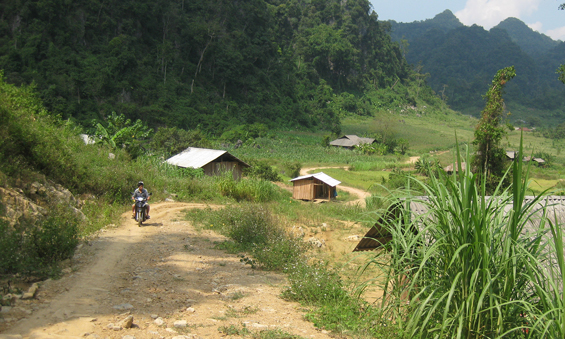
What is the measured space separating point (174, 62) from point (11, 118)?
5445 cm

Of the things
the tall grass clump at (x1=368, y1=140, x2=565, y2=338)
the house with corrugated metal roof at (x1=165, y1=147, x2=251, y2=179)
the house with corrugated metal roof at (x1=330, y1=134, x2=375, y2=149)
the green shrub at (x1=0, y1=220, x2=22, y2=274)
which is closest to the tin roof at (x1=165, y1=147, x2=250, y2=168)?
the house with corrugated metal roof at (x1=165, y1=147, x2=251, y2=179)

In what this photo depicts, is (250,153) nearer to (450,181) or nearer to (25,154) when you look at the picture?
(25,154)

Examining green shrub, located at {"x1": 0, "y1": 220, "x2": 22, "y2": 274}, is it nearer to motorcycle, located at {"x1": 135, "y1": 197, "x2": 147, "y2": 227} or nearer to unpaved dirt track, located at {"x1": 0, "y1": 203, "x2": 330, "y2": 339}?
unpaved dirt track, located at {"x1": 0, "y1": 203, "x2": 330, "y2": 339}

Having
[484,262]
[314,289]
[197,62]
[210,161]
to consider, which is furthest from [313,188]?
[197,62]

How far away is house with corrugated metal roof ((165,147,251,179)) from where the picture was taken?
22312 mm

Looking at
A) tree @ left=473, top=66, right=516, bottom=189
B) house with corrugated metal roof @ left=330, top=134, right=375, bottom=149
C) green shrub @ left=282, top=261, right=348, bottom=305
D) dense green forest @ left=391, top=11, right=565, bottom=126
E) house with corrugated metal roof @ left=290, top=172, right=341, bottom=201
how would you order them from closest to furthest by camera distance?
green shrub @ left=282, top=261, right=348, bottom=305, tree @ left=473, top=66, right=516, bottom=189, house with corrugated metal roof @ left=290, top=172, right=341, bottom=201, house with corrugated metal roof @ left=330, top=134, right=375, bottom=149, dense green forest @ left=391, top=11, right=565, bottom=126

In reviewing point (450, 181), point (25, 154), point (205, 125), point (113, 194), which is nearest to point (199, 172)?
point (113, 194)

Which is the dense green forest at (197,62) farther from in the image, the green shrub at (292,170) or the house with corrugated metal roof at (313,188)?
the house with corrugated metal roof at (313,188)

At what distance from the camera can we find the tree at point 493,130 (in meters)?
20.2

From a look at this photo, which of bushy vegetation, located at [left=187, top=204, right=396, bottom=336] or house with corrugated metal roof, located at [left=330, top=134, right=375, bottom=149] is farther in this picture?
house with corrugated metal roof, located at [left=330, top=134, right=375, bottom=149]

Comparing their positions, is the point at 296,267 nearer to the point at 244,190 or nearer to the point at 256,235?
the point at 256,235

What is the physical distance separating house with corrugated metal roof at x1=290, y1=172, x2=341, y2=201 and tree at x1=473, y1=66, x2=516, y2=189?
8.23 m

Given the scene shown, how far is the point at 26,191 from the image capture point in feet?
28.7

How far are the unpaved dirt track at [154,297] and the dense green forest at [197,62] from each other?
36.4 metres
